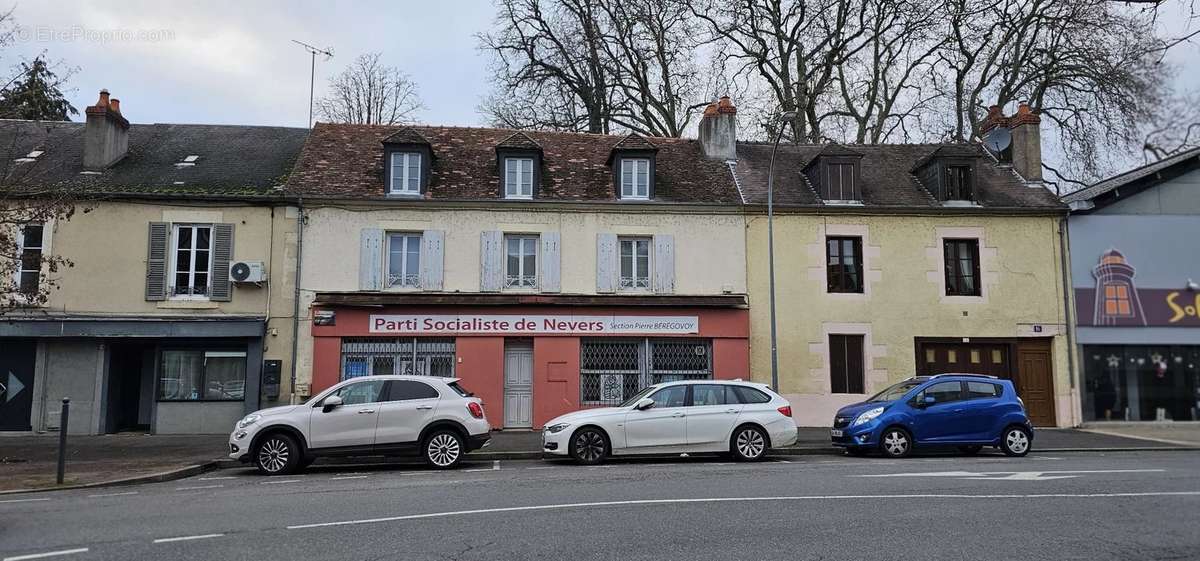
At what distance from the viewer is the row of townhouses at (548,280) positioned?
18.6 meters

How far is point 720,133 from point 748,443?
11.2 metres

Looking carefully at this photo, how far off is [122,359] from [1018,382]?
2149 cm

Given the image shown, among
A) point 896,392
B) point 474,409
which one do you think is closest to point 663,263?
point 896,392

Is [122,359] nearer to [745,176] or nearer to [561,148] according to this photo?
[561,148]

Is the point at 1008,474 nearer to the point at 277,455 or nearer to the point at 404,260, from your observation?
the point at 277,455

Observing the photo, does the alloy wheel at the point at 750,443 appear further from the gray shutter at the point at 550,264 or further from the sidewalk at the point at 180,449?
the gray shutter at the point at 550,264

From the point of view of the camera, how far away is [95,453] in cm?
1541

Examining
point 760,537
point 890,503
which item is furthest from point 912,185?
point 760,537

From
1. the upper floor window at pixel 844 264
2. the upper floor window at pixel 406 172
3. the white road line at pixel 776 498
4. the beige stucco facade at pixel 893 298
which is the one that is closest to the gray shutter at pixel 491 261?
the upper floor window at pixel 406 172

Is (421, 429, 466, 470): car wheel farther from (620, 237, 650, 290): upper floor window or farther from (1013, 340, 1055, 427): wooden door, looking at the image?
(1013, 340, 1055, 427): wooden door

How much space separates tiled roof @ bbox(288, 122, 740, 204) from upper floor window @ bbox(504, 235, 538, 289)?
116cm

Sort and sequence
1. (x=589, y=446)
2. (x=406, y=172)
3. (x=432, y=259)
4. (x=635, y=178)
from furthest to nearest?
(x=635, y=178)
(x=406, y=172)
(x=432, y=259)
(x=589, y=446)

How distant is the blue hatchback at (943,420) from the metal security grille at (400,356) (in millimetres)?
9158

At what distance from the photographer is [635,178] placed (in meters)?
20.6
